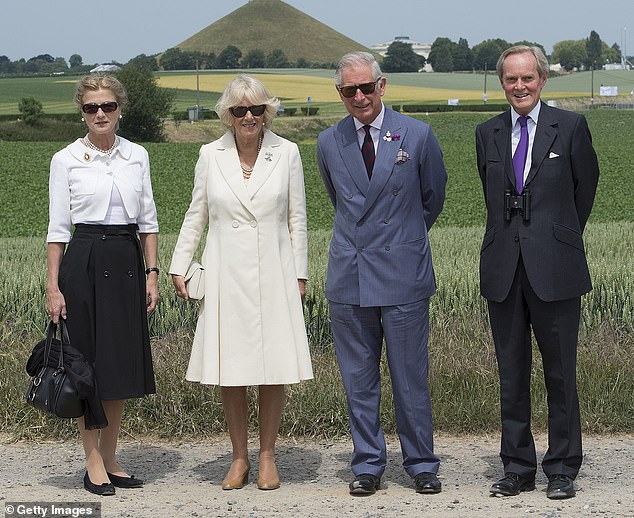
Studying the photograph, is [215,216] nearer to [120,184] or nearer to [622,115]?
[120,184]

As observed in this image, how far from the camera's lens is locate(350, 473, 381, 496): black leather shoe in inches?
213

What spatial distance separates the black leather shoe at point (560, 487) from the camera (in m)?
5.25

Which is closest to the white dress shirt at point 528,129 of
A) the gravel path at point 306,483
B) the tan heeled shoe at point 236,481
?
the gravel path at point 306,483

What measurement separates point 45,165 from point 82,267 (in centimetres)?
3608

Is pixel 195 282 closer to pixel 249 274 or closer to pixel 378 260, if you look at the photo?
pixel 249 274

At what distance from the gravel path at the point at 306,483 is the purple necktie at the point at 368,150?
1606 mm

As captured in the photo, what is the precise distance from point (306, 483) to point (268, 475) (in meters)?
0.22

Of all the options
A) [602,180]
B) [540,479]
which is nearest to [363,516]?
[540,479]

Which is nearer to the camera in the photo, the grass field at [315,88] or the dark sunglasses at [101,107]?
the dark sunglasses at [101,107]

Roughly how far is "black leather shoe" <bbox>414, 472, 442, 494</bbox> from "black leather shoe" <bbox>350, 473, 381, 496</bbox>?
0.21m

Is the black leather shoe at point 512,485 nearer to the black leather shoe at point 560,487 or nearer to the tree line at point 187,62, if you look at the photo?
the black leather shoe at point 560,487

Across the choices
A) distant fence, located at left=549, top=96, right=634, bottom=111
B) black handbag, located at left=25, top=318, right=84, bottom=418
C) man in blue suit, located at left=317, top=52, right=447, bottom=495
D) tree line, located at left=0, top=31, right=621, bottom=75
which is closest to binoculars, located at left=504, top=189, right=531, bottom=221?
man in blue suit, located at left=317, top=52, right=447, bottom=495

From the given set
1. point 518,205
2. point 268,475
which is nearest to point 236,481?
point 268,475

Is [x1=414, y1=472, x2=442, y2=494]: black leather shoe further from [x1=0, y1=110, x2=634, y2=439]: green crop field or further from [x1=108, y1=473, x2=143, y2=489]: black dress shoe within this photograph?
[x1=108, y1=473, x2=143, y2=489]: black dress shoe
